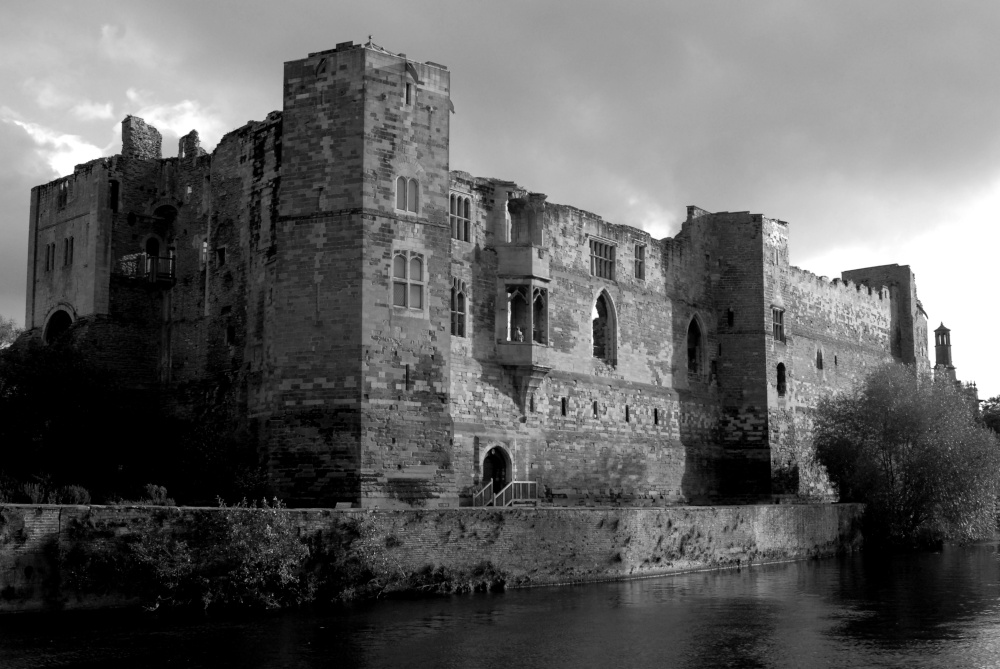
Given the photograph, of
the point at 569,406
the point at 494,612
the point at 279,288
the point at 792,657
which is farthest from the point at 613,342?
the point at 792,657

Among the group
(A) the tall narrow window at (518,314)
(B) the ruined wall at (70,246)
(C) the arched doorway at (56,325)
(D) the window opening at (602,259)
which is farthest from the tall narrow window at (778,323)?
(C) the arched doorway at (56,325)

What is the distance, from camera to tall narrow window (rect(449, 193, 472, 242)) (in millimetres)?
35594

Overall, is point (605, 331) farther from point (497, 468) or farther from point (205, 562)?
point (205, 562)

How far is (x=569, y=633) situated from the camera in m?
22.5

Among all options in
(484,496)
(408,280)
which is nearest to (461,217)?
(408,280)

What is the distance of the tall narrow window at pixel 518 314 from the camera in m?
36.8

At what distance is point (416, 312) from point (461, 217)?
6.57m

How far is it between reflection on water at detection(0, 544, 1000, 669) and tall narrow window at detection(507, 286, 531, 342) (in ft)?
32.7

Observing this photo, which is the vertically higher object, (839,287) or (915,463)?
(839,287)

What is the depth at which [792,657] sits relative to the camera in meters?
20.7

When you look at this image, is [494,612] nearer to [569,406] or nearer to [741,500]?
[569,406]

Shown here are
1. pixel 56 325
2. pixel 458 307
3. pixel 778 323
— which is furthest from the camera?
pixel 778 323

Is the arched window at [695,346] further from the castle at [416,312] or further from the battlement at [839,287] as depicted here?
the battlement at [839,287]

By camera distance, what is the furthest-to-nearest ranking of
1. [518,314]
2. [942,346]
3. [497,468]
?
[942,346]
[518,314]
[497,468]
